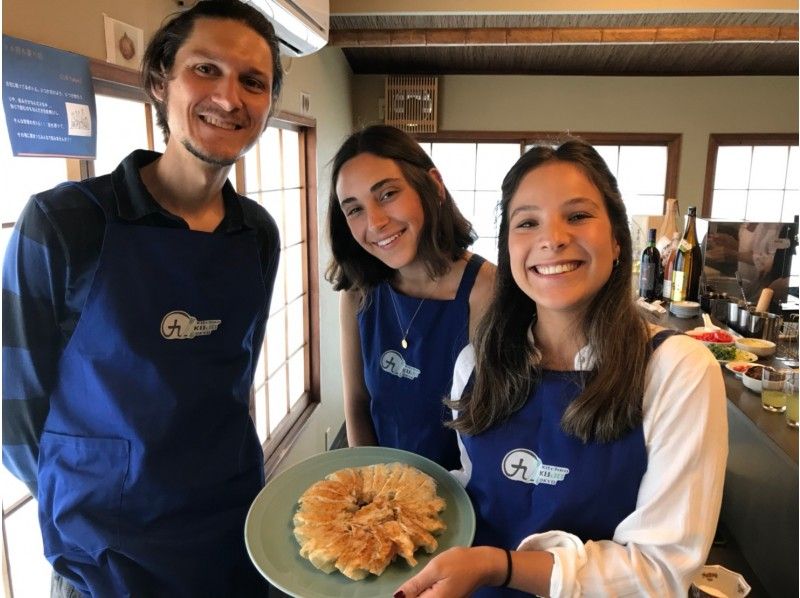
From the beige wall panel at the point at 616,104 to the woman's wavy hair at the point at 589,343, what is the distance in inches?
156

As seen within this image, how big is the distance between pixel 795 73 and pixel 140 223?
5559mm

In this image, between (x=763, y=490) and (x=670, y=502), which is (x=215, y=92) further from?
(x=763, y=490)

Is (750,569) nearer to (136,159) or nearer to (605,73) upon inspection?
(136,159)

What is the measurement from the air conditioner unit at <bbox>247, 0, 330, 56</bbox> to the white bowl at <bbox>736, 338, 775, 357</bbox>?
77.5 inches

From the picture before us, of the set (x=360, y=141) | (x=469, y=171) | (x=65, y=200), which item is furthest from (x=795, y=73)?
(x=65, y=200)

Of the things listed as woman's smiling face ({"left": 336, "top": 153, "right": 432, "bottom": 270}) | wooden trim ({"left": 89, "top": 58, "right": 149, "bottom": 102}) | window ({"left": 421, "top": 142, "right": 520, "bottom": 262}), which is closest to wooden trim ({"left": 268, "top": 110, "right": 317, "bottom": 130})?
wooden trim ({"left": 89, "top": 58, "right": 149, "bottom": 102})

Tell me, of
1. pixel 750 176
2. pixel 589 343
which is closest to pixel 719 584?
pixel 589 343

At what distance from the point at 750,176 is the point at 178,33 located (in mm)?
5423

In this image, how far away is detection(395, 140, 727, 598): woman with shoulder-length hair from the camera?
0.88 meters

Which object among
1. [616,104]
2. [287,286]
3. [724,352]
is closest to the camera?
[724,352]

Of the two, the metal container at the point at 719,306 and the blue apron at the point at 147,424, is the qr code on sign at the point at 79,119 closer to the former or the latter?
the blue apron at the point at 147,424

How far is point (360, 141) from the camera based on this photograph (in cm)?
135

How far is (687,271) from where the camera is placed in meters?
2.53

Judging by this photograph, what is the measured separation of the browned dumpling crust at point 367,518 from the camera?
0.95 m
